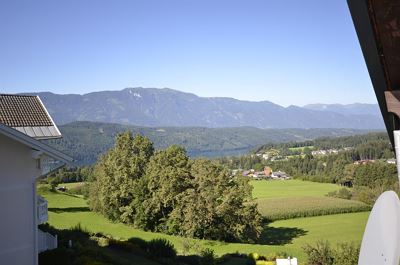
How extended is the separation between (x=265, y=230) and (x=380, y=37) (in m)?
41.1

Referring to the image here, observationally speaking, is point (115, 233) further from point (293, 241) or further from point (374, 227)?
point (374, 227)

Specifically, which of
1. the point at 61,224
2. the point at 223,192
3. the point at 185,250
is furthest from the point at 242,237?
the point at 61,224

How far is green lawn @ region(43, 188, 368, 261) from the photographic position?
30.7m

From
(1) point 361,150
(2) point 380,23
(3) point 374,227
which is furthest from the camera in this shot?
(1) point 361,150

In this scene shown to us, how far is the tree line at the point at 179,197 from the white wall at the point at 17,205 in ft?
80.0

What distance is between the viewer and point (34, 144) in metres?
9.30

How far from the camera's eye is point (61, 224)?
34656 millimetres

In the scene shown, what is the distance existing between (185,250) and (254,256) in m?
4.67

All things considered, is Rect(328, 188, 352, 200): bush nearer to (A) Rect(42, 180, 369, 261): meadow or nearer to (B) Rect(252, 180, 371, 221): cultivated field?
(B) Rect(252, 180, 371, 221): cultivated field

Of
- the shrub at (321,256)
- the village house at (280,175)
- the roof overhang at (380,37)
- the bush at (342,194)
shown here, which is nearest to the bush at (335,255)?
the shrub at (321,256)

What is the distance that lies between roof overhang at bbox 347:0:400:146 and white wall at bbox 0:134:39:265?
8822 millimetres

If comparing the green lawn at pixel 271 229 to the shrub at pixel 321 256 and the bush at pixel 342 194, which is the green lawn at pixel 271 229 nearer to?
the shrub at pixel 321 256

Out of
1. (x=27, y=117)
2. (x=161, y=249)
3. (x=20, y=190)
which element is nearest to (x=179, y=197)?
(x=161, y=249)

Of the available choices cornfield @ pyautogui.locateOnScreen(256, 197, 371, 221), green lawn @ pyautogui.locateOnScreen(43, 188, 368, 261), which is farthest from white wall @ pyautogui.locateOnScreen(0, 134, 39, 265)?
cornfield @ pyautogui.locateOnScreen(256, 197, 371, 221)
